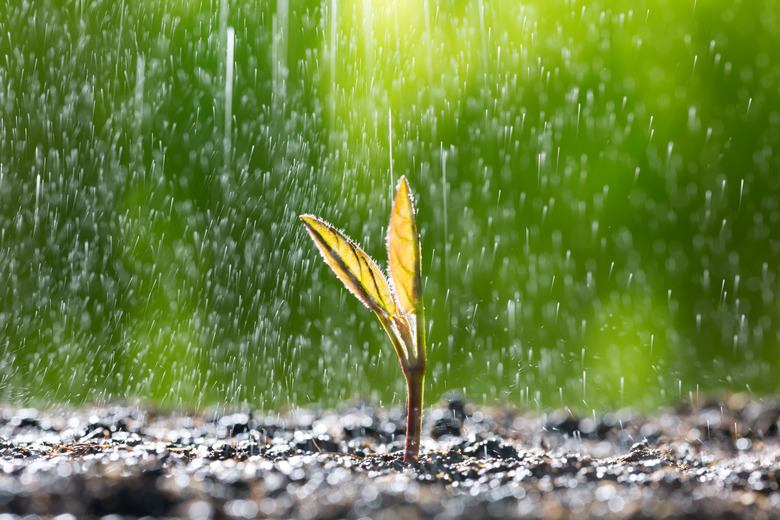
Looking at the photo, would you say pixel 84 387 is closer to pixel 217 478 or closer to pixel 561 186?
pixel 561 186

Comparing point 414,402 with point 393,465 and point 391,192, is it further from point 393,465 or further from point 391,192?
point 391,192

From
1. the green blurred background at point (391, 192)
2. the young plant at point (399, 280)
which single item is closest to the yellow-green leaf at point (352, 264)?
the young plant at point (399, 280)

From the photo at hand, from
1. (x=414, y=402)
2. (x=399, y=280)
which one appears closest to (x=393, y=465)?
(x=414, y=402)

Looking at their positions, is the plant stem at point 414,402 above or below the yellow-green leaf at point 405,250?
below

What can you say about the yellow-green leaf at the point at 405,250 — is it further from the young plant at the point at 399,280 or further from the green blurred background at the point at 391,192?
the green blurred background at the point at 391,192

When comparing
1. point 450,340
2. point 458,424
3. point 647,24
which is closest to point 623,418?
point 458,424

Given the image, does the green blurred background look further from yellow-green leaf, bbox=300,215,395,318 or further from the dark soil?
yellow-green leaf, bbox=300,215,395,318

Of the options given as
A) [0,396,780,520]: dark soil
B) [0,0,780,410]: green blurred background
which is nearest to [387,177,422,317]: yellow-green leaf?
[0,396,780,520]: dark soil
